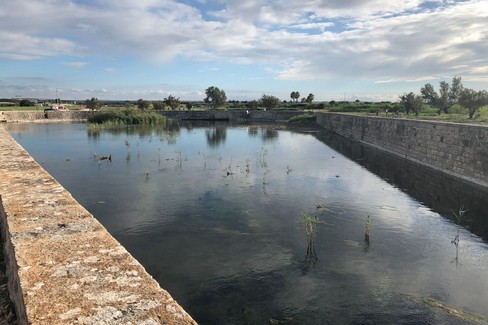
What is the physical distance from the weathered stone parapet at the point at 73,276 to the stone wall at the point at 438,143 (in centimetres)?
1650

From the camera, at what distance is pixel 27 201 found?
19.4 ft

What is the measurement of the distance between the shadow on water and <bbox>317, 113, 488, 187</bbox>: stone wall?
0.51 meters

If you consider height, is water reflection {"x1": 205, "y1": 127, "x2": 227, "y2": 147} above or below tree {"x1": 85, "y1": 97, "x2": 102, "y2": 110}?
below

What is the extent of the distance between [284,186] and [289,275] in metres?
8.19

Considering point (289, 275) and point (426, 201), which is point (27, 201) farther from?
point (426, 201)

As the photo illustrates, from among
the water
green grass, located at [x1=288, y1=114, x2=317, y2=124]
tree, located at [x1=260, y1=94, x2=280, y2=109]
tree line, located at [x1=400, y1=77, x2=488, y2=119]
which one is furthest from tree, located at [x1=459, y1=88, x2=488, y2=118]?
tree, located at [x1=260, y1=94, x2=280, y2=109]

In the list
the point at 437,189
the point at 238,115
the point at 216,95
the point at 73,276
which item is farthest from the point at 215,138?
the point at 216,95

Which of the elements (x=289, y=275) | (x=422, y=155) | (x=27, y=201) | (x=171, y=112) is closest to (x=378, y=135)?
(x=422, y=155)

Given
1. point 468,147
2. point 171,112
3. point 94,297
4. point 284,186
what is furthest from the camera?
point 171,112

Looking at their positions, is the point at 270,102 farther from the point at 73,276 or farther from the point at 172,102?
the point at 73,276

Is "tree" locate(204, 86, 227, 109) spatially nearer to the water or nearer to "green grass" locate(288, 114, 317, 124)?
"green grass" locate(288, 114, 317, 124)

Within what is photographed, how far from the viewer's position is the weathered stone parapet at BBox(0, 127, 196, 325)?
9.68 feet

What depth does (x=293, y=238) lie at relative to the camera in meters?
10.0

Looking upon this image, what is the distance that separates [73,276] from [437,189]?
16382 millimetres
